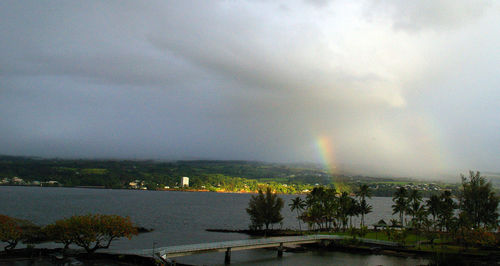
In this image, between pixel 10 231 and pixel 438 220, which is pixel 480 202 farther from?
pixel 10 231

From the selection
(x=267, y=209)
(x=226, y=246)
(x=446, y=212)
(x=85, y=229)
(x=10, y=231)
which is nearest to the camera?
(x=85, y=229)

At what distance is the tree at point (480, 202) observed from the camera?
100 metres

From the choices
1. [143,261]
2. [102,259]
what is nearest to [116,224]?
[102,259]

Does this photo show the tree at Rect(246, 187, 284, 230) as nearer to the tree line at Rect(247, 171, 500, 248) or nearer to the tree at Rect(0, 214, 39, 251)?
the tree line at Rect(247, 171, 500, 248)

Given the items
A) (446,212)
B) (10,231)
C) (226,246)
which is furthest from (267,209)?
(10,231)

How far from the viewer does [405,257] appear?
71.1 meters

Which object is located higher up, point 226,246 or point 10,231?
point 10,231

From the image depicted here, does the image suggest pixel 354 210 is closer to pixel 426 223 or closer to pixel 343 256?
pixel 426 223

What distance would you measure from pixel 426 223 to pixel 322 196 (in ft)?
94.5

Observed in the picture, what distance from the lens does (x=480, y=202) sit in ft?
331

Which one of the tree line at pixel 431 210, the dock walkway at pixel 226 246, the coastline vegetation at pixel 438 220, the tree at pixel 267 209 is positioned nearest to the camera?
the dock walkway at pixel 226 246

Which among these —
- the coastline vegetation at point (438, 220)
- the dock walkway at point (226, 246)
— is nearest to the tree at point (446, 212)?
the coastline vegetation at point (438, 220)

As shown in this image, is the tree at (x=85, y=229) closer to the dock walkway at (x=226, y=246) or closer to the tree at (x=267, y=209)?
the dock walkway at (x=226, y=246)

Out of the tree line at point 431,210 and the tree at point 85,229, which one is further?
the tree line at point 431,210
